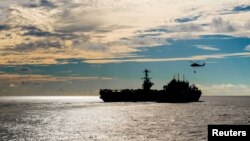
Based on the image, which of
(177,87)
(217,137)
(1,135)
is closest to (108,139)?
(1,135)

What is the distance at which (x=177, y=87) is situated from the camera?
193250 mm

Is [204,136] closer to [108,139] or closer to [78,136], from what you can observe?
[108,139]

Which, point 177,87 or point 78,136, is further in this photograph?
point 177,87

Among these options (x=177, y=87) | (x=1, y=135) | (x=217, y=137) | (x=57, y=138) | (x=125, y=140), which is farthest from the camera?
(x=177, y=87)

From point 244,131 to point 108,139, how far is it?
31695 mm

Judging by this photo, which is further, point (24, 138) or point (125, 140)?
point (24, 138)

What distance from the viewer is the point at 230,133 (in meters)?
30.4

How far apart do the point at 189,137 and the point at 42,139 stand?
23103 mm

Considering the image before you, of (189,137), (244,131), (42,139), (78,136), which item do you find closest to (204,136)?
(189,137)

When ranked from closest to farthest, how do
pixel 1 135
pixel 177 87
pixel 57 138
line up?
pixel 57 138, pixel 1 135, pixel 177 87

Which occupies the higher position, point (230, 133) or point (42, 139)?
point (230, 133)

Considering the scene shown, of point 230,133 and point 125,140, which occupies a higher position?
point 230,133

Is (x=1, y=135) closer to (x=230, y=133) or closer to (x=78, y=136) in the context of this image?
(x=78, y=136)

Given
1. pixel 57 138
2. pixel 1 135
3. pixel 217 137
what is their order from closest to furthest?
pixel 217 137 → pixel 57 138 → pixel 1 135
